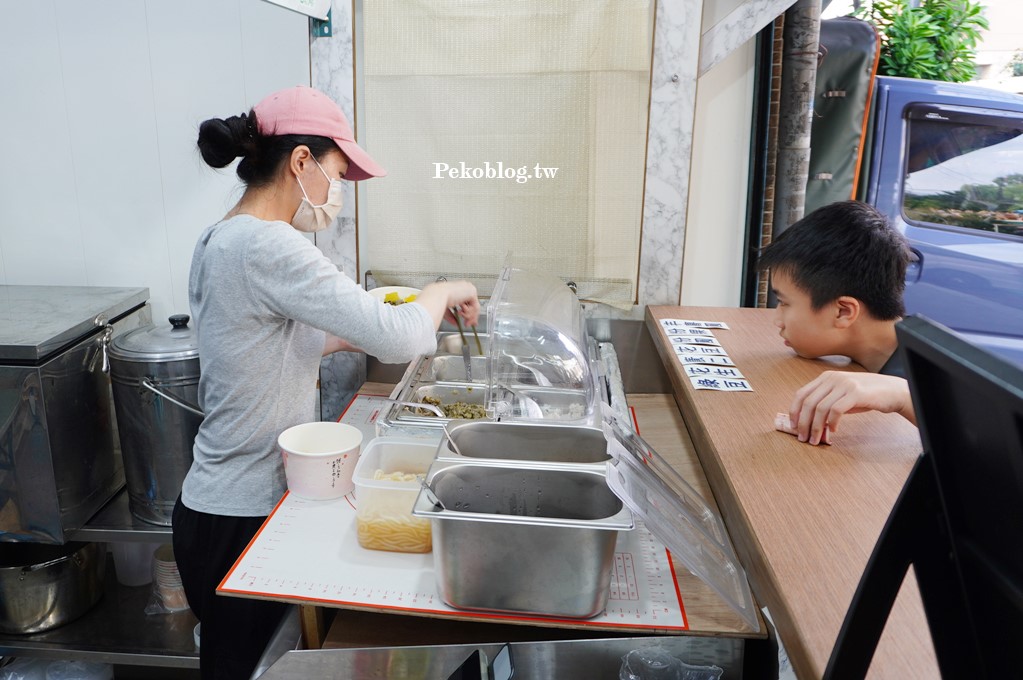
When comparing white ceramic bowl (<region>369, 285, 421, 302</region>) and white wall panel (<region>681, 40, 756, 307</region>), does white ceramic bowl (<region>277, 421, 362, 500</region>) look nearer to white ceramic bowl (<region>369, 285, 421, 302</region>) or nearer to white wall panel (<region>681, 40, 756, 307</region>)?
white ceramic bowl (<region>369, 285, 421, 302</region>)

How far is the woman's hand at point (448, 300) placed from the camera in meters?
1.72

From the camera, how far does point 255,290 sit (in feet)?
4.86

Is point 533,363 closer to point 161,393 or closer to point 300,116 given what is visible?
point 300,116

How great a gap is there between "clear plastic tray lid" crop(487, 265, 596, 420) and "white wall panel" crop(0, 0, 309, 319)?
120 cm

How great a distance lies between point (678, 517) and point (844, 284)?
81 cm

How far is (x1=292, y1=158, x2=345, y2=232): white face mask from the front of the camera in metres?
1.63

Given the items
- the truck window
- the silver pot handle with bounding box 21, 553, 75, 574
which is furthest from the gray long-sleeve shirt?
the truck window

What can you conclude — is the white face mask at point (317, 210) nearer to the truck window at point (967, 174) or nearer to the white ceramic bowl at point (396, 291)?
the white ceramic bowl at point (396, 291)

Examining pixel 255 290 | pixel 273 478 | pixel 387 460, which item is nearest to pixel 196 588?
pixel 273 478

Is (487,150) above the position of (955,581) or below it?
above

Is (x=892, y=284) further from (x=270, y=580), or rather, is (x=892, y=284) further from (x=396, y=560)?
(x=270, y=580)

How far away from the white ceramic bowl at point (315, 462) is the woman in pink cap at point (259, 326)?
0.13 feet

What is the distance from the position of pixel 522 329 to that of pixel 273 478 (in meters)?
0.68

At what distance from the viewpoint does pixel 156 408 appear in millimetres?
2176
